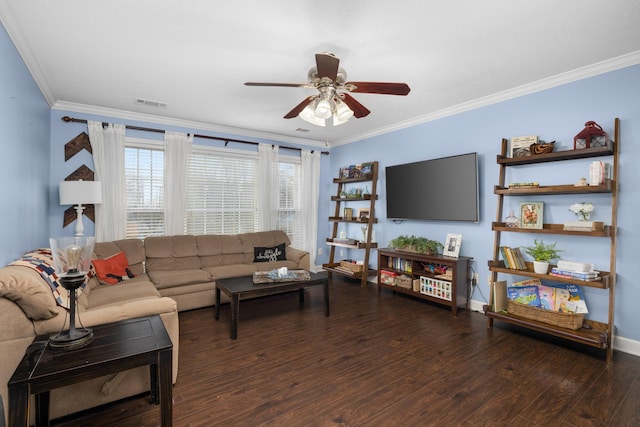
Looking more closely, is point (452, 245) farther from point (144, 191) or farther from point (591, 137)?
point (144, 191)

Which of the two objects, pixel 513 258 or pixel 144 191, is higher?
pixel 144 191

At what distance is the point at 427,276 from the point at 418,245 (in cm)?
42

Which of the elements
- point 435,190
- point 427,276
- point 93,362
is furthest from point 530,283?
point 93,362

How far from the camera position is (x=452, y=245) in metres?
4.05

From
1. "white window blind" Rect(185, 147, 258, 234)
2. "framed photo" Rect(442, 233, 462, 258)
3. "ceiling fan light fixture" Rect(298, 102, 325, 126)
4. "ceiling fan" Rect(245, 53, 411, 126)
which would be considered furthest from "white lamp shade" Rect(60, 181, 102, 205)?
"framed photo" Rect(442, 233, 462, 258)

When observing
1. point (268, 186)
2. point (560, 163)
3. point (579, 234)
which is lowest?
point (579, 234)

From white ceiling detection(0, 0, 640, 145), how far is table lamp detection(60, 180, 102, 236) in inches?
40.3

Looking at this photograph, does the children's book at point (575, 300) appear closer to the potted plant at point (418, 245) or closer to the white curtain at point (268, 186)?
the potted plant at point (418, 245)

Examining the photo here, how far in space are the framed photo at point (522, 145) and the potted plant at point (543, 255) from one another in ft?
3.09

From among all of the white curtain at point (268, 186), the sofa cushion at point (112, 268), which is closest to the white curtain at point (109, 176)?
the sofa cushion at point (112, 268)

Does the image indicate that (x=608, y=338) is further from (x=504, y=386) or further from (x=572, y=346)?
(x=504, y=386)

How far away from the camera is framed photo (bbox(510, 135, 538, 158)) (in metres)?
3.32

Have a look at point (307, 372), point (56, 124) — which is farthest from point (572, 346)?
point (56, 124)

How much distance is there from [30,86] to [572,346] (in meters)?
5.48
